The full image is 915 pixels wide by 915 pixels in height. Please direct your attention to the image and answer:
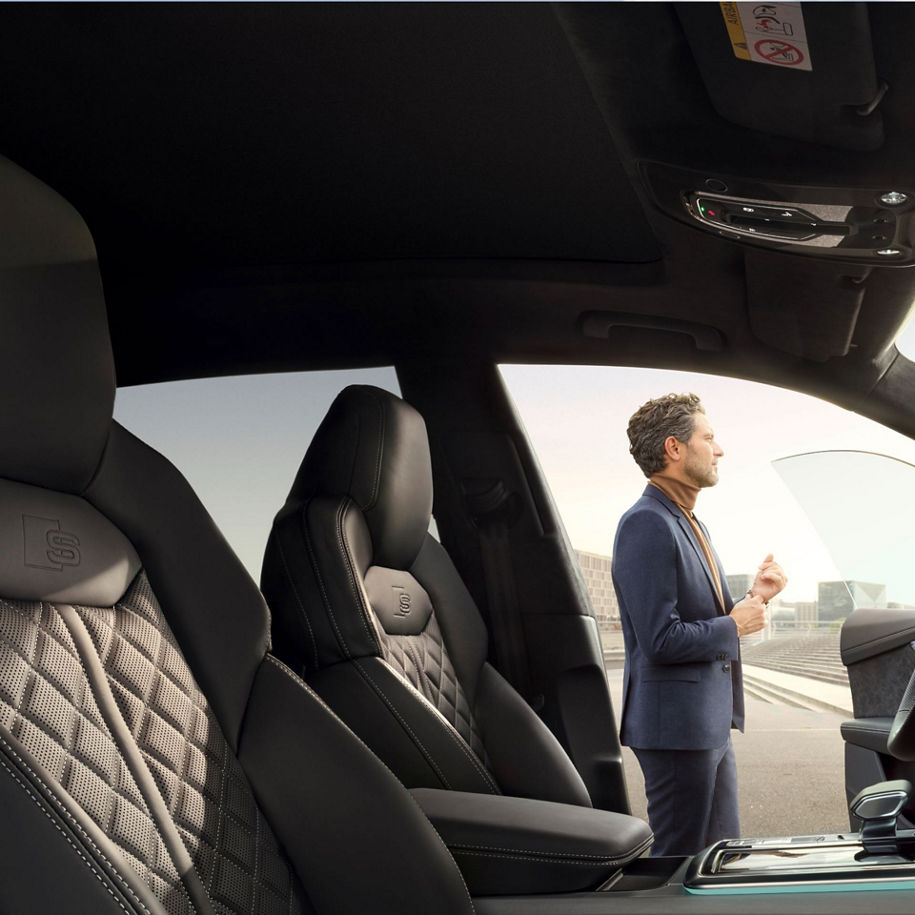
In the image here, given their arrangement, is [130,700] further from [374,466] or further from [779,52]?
[779,52]

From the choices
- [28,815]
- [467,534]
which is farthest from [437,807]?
[467,534]

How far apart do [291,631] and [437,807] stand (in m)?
0.39

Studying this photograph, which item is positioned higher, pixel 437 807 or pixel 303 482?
pixel 303 482

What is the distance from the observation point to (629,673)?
207 centimetres

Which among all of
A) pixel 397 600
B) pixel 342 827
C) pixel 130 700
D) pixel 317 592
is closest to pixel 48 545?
pixel 130 700

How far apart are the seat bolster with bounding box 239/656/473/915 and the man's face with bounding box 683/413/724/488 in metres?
1.22

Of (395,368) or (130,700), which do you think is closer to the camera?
(130,700)

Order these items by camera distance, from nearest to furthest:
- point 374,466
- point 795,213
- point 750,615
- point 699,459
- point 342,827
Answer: point 342,827, point 795,213, point 374,466, point 750,615, point 699,459

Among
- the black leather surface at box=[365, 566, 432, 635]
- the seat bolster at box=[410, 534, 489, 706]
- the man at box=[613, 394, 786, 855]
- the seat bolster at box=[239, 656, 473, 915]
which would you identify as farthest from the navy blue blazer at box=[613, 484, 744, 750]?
the seat bolster at box=[239, 656, 473, 915]

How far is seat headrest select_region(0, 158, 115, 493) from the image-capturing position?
36.3 inches

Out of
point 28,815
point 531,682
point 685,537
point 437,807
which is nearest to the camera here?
point 28,815

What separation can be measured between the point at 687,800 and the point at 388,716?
0.75 m

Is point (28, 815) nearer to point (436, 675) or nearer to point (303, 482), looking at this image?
point (303, 482)

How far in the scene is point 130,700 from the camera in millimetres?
994
